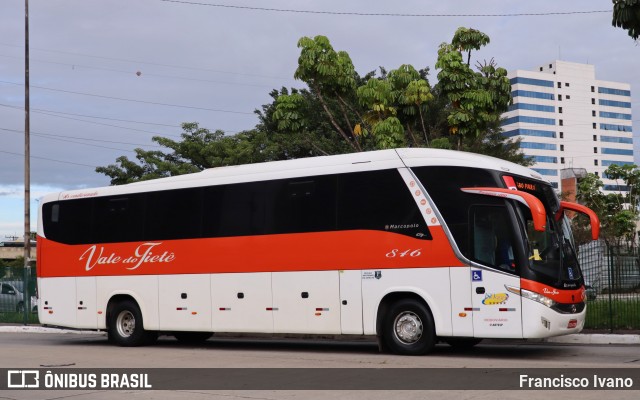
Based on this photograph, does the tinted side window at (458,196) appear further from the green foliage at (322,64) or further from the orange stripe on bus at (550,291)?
the green foliage at (322,64)

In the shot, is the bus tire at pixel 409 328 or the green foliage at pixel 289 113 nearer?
the bus tire at pixel 409 328

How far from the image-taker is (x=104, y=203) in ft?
66.9

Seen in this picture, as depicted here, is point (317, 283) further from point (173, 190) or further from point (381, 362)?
point (173, 190)

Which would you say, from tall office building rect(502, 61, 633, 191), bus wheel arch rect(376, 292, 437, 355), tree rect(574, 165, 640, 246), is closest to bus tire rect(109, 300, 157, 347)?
bus wheel arch rect(376, 292, 437, 355)

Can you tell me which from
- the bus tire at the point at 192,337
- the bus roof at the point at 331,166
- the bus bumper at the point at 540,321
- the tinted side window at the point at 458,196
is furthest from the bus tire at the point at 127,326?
the bus bumper at the point at 540,321

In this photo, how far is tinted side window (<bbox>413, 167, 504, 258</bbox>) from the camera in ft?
49.6

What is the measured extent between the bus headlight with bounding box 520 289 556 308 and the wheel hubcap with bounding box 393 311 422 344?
2049 millimetres

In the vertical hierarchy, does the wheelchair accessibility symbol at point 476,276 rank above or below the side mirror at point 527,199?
below

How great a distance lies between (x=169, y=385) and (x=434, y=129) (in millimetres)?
37574

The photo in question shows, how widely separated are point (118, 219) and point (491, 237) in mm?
9296

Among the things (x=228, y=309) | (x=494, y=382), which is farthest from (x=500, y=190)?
(x=228, y=309)

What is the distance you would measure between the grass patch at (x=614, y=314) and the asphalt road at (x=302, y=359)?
2.17 metres

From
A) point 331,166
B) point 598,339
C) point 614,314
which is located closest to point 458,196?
point 331,166

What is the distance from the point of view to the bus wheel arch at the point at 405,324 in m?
15.5
